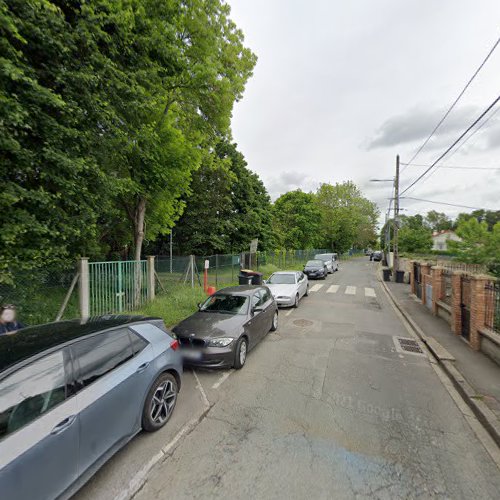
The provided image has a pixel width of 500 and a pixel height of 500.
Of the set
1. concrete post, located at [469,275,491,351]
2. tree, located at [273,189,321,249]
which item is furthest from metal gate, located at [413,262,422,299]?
tree, located at [273,189,321,249]

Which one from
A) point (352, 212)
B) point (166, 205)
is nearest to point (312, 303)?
point (166, 205)

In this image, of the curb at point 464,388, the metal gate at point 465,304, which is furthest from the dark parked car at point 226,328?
the metal gate at point 465,304

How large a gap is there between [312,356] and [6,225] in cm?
610

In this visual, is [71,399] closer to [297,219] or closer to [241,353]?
[241,353]

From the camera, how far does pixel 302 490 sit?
8.08 ft

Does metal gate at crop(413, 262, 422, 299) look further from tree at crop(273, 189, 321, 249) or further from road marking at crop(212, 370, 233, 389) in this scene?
tree at crop(273, 189, 321, 249)

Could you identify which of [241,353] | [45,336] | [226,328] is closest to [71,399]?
[45,336]

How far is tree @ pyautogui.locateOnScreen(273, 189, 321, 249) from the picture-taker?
35.0 metres

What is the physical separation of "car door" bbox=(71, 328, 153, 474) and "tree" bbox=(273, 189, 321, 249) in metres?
31.6

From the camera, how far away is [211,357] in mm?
4680

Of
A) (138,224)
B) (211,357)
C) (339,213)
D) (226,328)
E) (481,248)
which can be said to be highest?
(339,213)

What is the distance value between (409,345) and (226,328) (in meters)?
4.72

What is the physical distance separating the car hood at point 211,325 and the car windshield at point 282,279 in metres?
5.97

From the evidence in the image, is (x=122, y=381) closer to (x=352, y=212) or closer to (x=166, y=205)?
(x=166, y=205)
